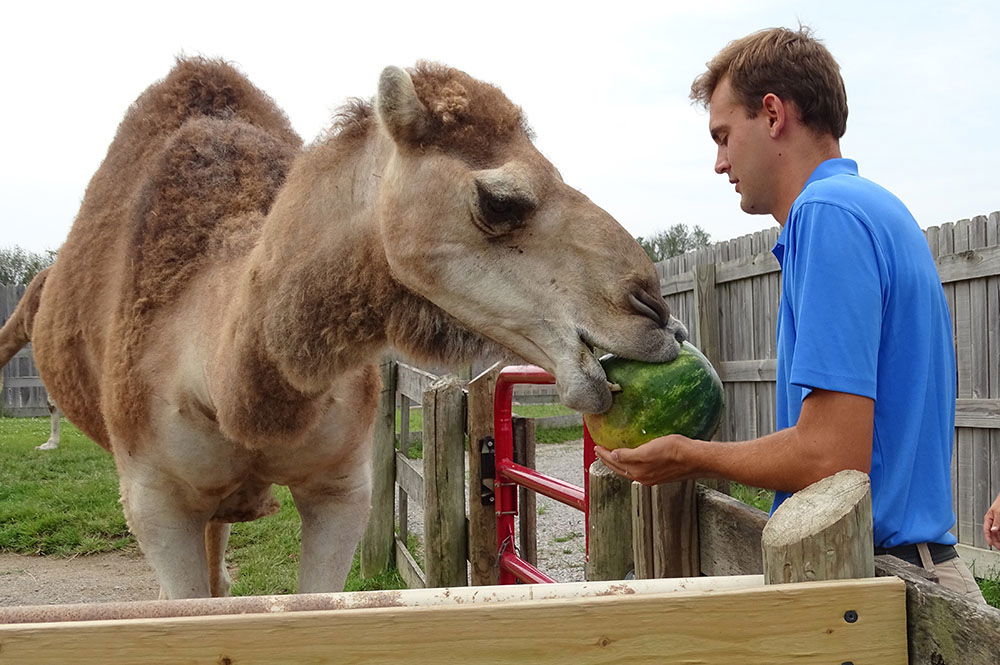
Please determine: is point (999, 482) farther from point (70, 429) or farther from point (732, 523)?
point (70, 429)

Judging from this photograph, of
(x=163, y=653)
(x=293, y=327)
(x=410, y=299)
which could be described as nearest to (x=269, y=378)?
(x=293, y=327)

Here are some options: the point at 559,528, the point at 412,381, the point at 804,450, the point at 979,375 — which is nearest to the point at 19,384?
the point at 559,528

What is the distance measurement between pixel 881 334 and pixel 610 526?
3.60 feet

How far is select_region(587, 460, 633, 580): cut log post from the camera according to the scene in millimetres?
2785

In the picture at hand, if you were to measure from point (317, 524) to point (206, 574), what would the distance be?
1.80 feet

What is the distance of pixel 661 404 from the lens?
232 centimetres

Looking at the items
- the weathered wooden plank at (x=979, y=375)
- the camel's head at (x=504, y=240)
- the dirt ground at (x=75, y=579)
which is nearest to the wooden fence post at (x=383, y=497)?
the dirt ground at (x=75, y=579)

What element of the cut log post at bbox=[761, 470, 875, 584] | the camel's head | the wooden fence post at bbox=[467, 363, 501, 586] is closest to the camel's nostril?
the camel's head

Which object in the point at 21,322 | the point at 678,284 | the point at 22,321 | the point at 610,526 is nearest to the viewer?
the point at 610,526

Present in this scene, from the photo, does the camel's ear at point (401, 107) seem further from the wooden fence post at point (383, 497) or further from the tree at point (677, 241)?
the tree at point (677, 241)

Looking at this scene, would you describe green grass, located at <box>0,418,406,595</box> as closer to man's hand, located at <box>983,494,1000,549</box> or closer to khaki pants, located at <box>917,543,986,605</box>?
man's hand, located at <box>983,494,1000,549</box>

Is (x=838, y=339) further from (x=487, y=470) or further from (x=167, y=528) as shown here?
(x=167, y=528)

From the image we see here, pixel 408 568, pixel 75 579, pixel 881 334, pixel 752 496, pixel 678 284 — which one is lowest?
pixel 75 579

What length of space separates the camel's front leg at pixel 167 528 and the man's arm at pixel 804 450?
288cm
